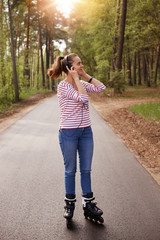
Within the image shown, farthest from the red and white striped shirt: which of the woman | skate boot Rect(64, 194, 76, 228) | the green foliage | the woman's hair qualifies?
the green foliage

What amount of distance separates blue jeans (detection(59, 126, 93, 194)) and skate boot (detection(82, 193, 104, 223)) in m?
0.09

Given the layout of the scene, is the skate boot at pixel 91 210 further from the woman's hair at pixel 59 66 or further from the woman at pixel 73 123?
the woman's hair at pixel 59 66

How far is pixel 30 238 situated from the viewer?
3.11m

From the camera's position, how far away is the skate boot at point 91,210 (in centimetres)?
345

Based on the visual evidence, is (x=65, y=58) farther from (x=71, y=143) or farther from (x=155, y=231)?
(x=155, y=231)

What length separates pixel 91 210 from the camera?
3.52 meters

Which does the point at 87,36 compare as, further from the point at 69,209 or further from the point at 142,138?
the point at 69,209

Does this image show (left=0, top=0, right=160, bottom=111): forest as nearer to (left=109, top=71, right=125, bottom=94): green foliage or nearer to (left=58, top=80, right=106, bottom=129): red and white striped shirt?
(left=109, top=71, right=125, bottom=94): green foliage

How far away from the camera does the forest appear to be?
70.2 feet

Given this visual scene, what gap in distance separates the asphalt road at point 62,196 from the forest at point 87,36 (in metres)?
12.4

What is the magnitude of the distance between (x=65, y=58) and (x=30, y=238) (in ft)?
6.79

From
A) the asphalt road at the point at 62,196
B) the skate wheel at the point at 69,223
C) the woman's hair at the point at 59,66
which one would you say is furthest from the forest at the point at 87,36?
the skate wheel at the point at 69,223

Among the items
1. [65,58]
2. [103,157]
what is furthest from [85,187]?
[103,157]

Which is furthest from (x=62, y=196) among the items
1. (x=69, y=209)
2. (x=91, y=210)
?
(x=91, y=210)
